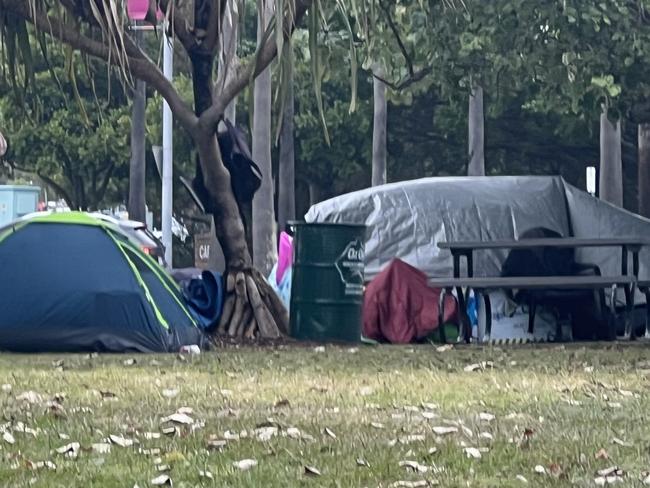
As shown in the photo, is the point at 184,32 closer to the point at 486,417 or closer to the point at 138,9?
the point at 138,9

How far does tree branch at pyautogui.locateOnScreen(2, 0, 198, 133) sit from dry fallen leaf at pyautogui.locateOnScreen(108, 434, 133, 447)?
6.66 meters

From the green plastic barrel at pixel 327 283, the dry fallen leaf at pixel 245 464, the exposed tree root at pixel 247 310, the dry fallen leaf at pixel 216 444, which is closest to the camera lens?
the dry fallen leaf at pixel 245 464

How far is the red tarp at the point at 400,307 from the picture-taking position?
16141 mm

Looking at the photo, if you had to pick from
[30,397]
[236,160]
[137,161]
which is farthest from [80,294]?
[137,161]

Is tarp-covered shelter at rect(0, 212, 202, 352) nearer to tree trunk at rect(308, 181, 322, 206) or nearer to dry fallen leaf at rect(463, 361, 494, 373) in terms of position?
dry fallen leaf at rect(463, 361, 494, 373)

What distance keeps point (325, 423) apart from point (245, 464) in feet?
4.41

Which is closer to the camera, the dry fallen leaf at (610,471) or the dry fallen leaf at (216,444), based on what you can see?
the dry fallen leaf at (610,471)

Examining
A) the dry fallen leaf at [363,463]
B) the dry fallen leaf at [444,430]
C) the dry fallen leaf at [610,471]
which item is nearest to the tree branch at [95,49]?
the dry fallen leaf at [444,430]

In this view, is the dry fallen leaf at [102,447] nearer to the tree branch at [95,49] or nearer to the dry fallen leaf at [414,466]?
the dry fallen leaf at [414,466]

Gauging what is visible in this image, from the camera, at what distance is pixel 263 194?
22609 mm

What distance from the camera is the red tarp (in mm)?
16141

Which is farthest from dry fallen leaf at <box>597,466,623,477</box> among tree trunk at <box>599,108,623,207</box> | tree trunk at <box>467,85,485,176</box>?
tree trunk at <box>467,85,485,176</box>

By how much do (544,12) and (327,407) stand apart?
7797 millimetres

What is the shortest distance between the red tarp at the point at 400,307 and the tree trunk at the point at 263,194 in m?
6.23
